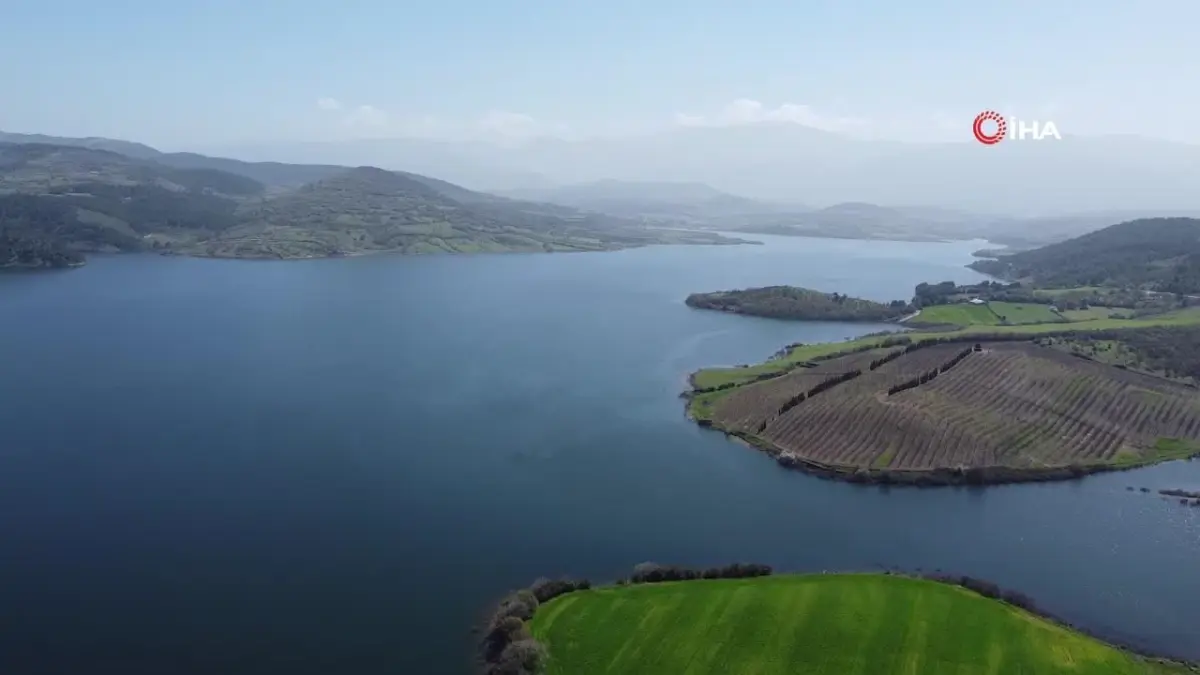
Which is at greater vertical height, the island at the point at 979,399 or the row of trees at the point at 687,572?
the island at the point at 979,399

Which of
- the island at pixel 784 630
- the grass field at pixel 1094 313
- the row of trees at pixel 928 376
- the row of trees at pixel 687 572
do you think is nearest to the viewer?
the island at pixel 784 630

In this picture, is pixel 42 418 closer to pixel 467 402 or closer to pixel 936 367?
pixel 467 402

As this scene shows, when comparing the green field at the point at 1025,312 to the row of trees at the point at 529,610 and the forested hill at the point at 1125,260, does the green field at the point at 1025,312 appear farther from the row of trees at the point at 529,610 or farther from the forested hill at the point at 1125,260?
the row of trees at the point at 529,610

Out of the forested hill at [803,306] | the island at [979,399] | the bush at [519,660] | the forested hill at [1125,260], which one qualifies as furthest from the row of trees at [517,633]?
the forested hill at [1125,260]

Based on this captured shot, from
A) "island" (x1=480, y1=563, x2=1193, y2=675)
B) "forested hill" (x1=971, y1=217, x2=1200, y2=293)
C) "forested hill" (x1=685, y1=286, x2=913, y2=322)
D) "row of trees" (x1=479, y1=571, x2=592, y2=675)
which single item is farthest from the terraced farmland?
"forested hill" (x1=971, y1=217, x2=1200, y2=293)

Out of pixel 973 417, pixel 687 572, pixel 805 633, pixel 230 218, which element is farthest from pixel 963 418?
pixel 230 218
